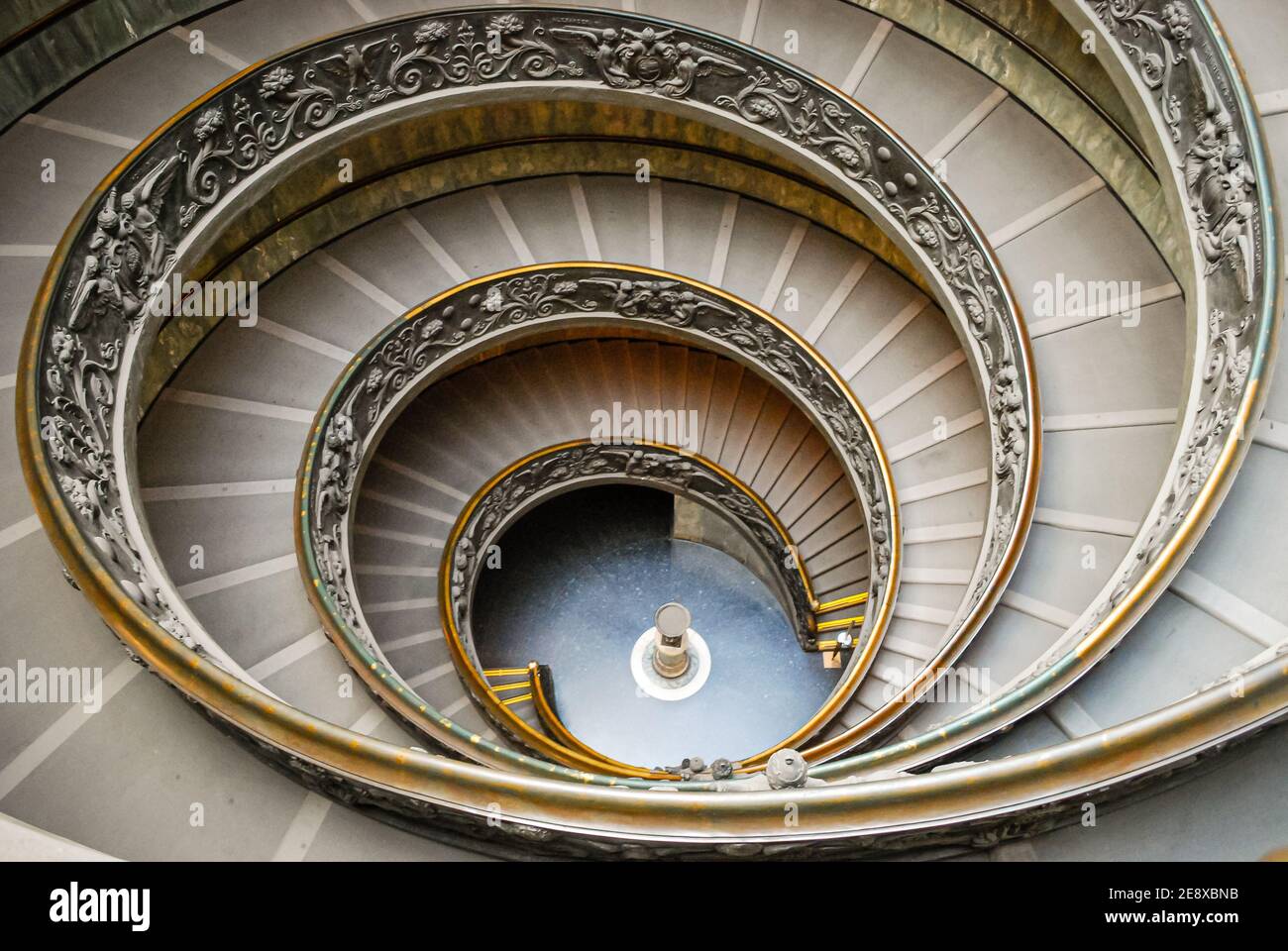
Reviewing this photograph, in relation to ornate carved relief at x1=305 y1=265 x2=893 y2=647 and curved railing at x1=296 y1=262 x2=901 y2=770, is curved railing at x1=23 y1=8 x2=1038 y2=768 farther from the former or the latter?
ornate carved relief at x1=305 y1=265 x2=893 y2=647

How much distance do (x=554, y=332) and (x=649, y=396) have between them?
1.71 metres

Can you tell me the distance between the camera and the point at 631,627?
12.9 metres

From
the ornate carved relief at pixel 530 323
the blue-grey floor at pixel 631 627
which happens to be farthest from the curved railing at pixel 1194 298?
the blue-grey floor at pixel 631 627

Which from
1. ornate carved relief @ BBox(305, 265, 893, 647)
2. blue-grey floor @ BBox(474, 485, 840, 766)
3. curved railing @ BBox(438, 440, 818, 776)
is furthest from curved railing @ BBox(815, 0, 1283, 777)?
blue-grey floor @ BBox(474, 485, 840, 766)

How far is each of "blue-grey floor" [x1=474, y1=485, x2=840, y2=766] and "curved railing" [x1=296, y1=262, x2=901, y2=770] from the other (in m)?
1.07

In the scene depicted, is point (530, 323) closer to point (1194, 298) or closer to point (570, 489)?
point (570, 489)

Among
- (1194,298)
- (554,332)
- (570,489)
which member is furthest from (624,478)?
(1194,298)

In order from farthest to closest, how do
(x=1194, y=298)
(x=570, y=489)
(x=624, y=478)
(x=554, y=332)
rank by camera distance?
(x=624, y=478) → (x=570, y=489) → (x=554, y=332) → (x=1194, y=298)

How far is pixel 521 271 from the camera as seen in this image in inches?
405

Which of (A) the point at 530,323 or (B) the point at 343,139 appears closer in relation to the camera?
(B) the point at 343,139

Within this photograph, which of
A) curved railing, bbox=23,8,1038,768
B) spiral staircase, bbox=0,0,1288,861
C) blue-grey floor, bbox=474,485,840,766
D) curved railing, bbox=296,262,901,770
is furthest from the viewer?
blue-grey floor, bbox=474,485,840,766

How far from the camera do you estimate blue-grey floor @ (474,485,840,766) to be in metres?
11.9
